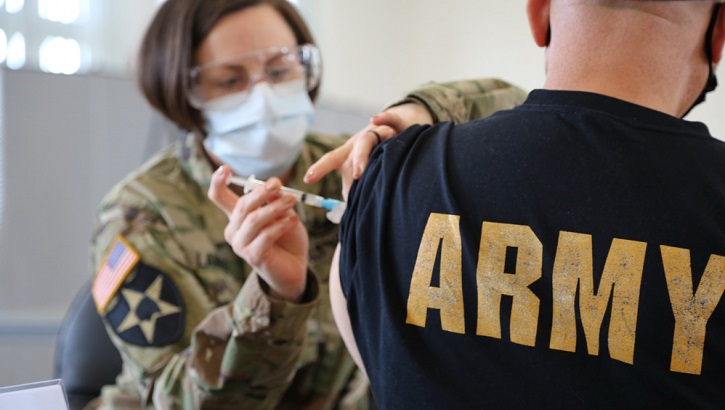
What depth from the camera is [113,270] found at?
148 centimetres

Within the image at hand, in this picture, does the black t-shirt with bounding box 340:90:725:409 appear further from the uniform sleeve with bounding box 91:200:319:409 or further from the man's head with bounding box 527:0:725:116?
the uniform sleeve with bounding box 91:200:319:409

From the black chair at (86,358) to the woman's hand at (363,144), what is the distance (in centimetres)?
85

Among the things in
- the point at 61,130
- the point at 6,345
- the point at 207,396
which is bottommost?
the point at 6,345

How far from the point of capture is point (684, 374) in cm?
71

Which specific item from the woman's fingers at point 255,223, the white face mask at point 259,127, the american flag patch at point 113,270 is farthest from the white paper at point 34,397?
the white face mask at point 259,127

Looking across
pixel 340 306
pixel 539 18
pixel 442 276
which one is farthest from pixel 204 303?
pixel 539 18

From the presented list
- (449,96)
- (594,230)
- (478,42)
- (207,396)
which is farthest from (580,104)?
(478,42)

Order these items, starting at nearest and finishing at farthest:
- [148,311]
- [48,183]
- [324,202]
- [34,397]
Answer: [34,397], [324,202], [148,311], [48,183]

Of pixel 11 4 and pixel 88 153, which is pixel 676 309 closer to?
pixel 88 153

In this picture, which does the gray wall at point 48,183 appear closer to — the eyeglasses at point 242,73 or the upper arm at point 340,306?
the eyeglasses at point 242,73

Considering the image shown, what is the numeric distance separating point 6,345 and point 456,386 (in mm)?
1895

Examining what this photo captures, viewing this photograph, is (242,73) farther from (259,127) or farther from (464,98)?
(464,98)

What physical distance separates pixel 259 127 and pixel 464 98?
1.72ft

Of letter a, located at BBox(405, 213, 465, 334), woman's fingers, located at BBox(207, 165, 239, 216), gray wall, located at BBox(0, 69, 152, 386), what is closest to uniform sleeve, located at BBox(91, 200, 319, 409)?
woman's fingers, located at BBox(207, 165, 239, 216)
